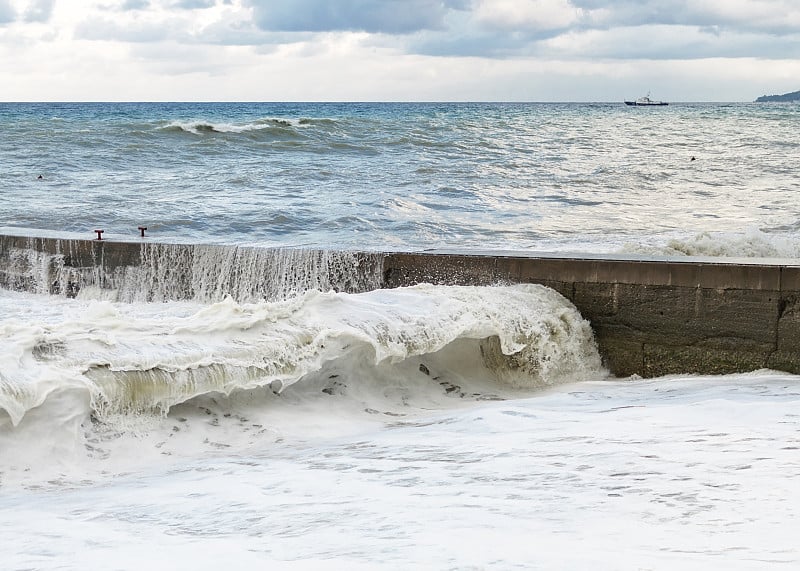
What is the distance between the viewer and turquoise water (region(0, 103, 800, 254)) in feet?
45.2

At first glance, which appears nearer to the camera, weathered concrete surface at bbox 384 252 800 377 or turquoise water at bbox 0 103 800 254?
weathered concrete surface at bbox 384 252 800 377

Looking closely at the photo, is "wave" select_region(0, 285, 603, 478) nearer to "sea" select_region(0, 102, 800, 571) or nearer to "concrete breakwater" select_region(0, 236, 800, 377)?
"sea" select_region(0, 102, 800, 571)

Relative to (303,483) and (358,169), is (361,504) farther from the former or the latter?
(358,169)

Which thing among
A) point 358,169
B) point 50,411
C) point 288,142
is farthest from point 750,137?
point 50,411

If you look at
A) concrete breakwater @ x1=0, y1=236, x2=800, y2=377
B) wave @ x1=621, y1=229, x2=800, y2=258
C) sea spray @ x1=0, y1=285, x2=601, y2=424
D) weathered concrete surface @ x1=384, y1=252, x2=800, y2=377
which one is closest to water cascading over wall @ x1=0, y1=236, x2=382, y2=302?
concrete breakwater @ x1=0, y1=236, x2=800, y2=377

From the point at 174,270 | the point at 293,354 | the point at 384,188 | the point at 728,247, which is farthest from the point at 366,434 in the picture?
the point at 384,188

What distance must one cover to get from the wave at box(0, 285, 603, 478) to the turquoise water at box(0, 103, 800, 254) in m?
2.12

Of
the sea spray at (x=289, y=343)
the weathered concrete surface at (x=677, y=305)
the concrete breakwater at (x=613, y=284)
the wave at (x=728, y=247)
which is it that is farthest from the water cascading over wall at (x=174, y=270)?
the wave at (x=728, y=247)

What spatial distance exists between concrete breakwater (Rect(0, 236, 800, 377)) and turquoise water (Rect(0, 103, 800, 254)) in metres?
0.94

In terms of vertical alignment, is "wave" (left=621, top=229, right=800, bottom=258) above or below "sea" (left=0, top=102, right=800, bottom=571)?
above

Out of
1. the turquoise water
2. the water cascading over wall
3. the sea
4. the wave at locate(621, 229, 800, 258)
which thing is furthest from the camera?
the turquoise water

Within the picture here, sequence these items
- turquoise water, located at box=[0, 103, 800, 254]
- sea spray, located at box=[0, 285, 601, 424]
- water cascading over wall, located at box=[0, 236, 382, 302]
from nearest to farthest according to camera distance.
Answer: sea spray, located at box=[0, 285, 601, 424] → water cascading over wall, located at box=[0, 236, 382, 302] → turquoise water, located at box=[0, 103, 800, 254]

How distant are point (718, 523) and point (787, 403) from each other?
8.35ft

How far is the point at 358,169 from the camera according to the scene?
885 inches
